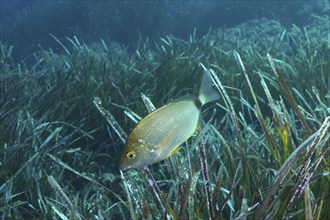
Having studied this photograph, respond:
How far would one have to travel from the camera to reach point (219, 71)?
6324mm

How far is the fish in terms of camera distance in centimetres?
222

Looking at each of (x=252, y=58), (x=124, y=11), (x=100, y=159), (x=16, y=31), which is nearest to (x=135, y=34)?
(x=124, y=11)

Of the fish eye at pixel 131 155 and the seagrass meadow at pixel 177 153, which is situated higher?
the fish eye at pixel 131 155

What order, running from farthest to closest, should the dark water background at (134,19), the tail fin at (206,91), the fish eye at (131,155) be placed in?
the dark water background at (134,19) < the tail fin at (206,91) < the fish eye at (131,155)

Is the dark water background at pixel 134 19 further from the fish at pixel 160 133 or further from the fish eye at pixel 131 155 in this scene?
the fish eye at pixel 131 155

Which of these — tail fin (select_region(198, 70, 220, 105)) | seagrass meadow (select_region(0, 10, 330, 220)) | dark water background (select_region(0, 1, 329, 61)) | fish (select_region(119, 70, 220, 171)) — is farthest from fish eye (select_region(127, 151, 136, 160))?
dark water background (select_region(0, 1, 329, 61))

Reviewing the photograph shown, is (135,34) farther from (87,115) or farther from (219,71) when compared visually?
(87,115)

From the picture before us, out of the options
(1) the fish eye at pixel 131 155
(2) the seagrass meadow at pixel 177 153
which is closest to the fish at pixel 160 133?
(1) the fish eye at pixel 131 155

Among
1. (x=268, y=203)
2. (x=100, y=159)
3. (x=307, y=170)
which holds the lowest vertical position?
(x=100, y=159)

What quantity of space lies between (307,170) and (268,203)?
0.87ft

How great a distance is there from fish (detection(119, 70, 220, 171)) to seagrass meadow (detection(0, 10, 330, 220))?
A: 0.33 ft

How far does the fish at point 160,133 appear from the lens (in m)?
2.22

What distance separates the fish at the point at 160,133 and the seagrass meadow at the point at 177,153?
101 millimetres

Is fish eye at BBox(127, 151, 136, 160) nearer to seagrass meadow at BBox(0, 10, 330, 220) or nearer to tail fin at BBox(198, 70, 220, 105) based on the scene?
seagrass meadow at BBox(0, 10, 330, 220)
